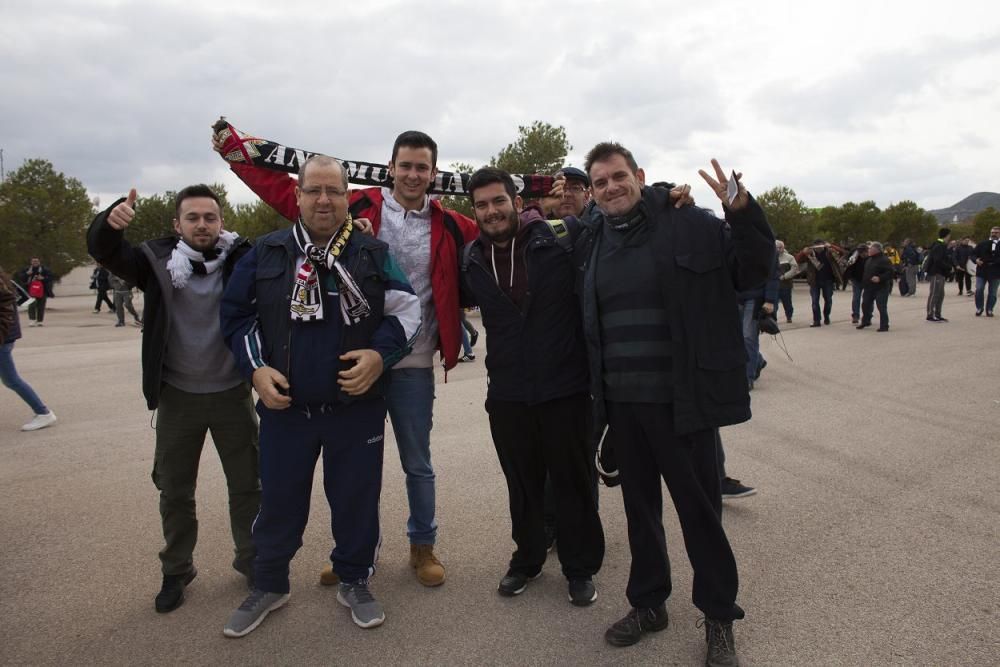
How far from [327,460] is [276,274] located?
0.90m

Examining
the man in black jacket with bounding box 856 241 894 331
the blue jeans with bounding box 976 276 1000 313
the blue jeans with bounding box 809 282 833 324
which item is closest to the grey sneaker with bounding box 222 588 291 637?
the man in black jacket with bounding box 856 241 894 331

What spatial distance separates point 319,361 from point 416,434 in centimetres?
82

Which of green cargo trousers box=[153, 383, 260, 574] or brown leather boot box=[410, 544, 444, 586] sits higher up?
green cargo trousers box=[153, 383, 260, 574]

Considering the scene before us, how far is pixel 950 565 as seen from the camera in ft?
11.1

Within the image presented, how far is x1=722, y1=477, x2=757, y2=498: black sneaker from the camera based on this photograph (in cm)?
447

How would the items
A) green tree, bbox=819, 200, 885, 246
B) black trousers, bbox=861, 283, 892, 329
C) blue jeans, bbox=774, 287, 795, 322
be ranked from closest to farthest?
black trousers, bbox=861, 283, 892, 329 < blue jeans, bbox=774, 287, 795, 322 < green tree, bbox=819, 200, 885, 246

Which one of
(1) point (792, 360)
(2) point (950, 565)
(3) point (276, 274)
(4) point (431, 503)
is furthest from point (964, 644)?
(1) point (792, 360)

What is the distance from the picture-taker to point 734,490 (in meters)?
4.49

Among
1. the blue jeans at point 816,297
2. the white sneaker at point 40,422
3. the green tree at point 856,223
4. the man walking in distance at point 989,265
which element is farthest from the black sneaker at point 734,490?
the green tree at point 856,223

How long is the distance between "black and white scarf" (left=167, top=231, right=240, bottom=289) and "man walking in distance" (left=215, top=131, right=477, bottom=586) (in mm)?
445

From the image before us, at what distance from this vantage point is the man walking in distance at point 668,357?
2.73 m

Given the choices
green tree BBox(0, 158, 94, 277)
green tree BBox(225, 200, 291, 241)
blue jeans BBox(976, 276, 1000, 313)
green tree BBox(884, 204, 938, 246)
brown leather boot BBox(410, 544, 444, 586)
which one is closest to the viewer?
brown leather boot BBox(410, 544, 444, 586)

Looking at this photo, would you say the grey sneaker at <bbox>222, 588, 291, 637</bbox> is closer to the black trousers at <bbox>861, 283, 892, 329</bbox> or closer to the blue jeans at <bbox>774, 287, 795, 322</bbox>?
the black trousers at <bbox>861, 283, 892, 329</bbox>

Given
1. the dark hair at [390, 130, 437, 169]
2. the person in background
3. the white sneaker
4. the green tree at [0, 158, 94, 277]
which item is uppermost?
the green tree at [0, 158, 94, 277]
